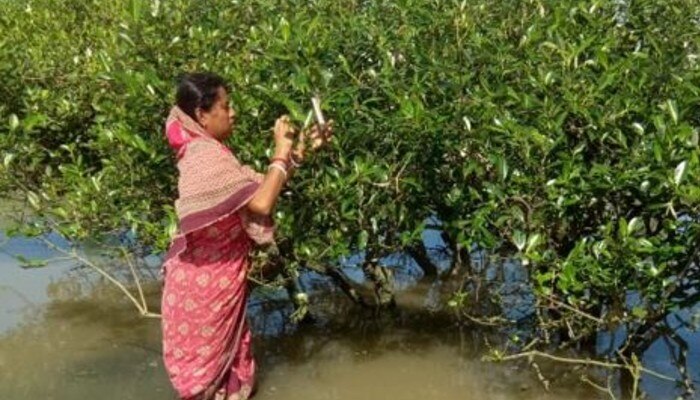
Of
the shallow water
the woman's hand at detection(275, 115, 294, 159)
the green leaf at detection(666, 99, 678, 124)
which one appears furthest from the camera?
the shallow water

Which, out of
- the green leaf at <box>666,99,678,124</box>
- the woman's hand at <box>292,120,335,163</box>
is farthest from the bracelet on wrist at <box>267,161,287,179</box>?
the green leaf at <box>666,99,678,124</box>

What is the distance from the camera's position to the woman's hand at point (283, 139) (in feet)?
11.1

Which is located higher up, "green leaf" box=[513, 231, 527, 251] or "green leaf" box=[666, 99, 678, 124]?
"green leaf" box=[666, 99, 678, 124]

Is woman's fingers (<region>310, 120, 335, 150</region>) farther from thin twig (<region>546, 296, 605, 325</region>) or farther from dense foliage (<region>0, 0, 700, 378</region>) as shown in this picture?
thin twig (<region>546, 296, 605, 325</region>)

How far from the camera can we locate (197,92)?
353cm

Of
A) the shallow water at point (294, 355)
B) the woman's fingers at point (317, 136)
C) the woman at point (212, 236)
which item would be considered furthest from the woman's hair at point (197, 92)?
the shallow water at point (294, 355)

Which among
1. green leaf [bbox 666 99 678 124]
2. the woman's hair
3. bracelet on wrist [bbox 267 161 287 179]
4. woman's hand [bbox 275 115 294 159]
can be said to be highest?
green leaf [bbox 666 99 678 124]

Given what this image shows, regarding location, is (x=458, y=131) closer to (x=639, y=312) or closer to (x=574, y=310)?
(x=574, y=310)

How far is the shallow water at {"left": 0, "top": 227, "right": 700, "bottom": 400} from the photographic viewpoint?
5.04m

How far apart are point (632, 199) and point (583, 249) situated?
15.5 inches

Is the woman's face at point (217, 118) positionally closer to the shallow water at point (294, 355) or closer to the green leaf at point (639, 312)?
the green leaf at point (639, 312)

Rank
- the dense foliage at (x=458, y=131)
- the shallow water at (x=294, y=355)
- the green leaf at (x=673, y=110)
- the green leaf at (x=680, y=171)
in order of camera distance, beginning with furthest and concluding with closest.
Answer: the shallow water at (x=294, y=355) < the dense foliage at (x=458, y=131) < the green leaf at (x=673, y=110) < the green leaf at (x=680, y=171)

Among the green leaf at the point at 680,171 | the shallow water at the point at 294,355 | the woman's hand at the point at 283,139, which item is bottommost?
the shallow water at the point at 294,355

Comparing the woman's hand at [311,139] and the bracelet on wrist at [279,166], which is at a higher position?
the woman's hand at [311,139]
